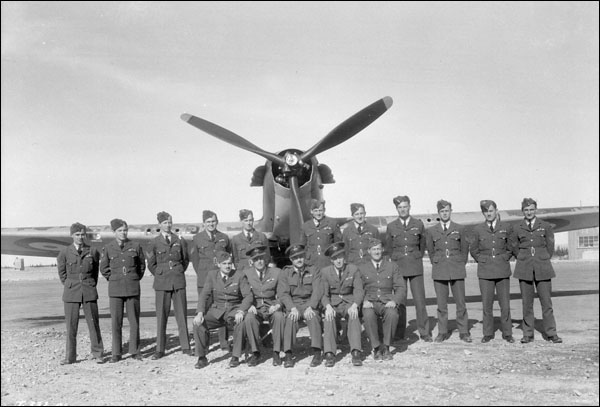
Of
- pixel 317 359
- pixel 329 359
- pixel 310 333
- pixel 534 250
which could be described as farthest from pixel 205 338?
pixel 534 250

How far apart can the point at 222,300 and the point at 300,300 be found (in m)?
1.18

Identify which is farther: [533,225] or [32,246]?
[32,246]

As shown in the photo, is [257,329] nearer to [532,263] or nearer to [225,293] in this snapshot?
[225,293]

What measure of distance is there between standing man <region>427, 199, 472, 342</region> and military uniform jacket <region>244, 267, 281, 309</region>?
8.92 ft

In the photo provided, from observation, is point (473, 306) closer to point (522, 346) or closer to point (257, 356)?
point (522, 346)

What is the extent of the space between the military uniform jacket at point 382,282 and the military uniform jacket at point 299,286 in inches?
31.2

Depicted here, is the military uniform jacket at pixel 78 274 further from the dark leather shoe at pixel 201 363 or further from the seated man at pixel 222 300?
the dark leather shoe at pixel 201 363

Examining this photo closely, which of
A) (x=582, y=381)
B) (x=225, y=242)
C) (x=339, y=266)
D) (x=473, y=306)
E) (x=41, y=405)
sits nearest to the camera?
(x=41, y=405)

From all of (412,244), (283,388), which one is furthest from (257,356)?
(412,244)

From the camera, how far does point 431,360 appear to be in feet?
22.4

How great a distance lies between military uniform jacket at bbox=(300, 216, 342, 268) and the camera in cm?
899

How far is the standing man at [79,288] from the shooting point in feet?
24.5

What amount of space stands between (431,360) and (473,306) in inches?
287

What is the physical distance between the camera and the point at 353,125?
11344mm
